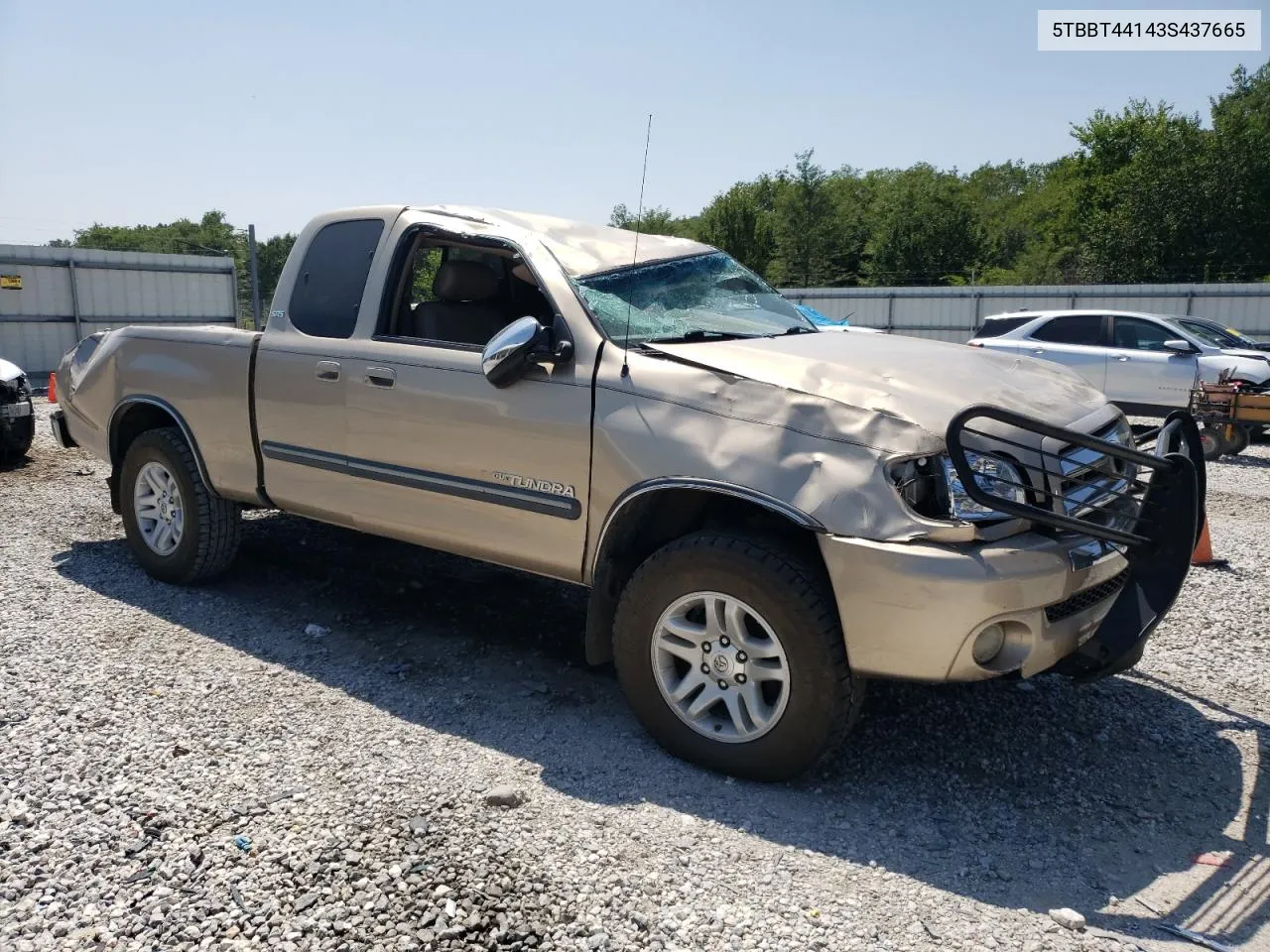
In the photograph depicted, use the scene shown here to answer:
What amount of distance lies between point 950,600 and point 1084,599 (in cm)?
71

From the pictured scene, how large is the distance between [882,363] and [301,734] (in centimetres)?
261

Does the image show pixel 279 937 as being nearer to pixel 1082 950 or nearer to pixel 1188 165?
pixel 1082 950

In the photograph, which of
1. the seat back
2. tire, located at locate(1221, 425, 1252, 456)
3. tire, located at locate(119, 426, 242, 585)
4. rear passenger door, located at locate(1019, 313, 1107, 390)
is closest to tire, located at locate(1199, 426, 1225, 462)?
tire, located at locate(1221, 425, 1252, 456)

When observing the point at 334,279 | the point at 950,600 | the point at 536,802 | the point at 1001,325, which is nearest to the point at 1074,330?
the point at 1001,325

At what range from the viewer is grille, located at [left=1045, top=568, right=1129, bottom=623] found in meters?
3.38

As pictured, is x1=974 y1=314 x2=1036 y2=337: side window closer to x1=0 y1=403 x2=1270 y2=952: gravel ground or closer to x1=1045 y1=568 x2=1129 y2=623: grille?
x1=0 y1=403 x2=1270 y2=952: gravel ground

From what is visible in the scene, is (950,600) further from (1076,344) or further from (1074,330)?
Result: (1074,330)

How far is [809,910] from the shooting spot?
286cm

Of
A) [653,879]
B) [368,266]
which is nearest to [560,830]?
[653,879]

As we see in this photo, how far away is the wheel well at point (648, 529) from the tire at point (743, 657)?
0.52 feet

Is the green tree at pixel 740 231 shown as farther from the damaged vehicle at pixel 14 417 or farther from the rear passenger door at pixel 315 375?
the rear passenger door at pixel 315 375

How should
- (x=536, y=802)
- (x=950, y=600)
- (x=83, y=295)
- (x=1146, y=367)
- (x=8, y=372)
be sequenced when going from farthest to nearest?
(x=83, y=295) < (x=1146, y=367) < (x=8, y=372) < (x=536, y=802) < (x=950, y=600)

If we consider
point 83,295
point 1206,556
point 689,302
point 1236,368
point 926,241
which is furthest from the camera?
point 926,241

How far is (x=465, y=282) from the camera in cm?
475
